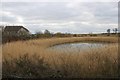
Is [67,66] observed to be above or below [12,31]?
below

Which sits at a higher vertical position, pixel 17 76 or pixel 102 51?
pixel 102 51

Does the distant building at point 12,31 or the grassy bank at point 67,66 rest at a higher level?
the distant building at point 12,31

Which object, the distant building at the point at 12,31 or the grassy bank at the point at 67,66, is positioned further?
the distant building at the point at 12,31

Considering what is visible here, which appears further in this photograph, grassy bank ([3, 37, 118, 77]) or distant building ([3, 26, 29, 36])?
distant building ([3, 26, 29, 36])

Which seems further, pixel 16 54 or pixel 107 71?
pixel 16 54

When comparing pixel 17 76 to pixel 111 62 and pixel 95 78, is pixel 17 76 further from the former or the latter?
pixel 111 62

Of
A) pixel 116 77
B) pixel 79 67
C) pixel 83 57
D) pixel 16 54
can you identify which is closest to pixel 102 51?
pixel 83 57

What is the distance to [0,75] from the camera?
6781 mm

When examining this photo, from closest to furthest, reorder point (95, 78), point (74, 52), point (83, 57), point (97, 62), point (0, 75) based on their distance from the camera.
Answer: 1. point (95, 78)
2. point (0, 75)
3. point (97, 62)
4. point (83, 57)
5. point (74, 52)

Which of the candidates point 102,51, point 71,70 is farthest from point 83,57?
point 71,70

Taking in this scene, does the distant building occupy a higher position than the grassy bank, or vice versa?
the distant building

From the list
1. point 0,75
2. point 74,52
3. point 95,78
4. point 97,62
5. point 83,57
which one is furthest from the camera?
point 74,52

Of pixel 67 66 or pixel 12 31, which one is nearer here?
pixel 67 66

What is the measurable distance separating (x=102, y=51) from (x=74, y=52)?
1036mm
